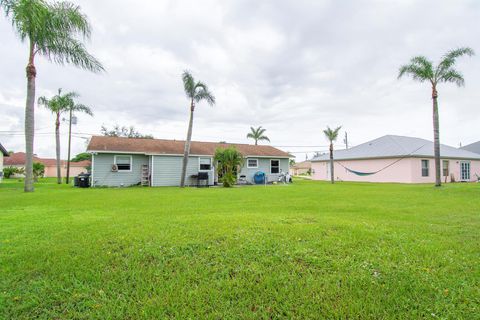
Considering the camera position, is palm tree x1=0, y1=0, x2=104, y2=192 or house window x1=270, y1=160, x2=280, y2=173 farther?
house window x1=270, y1=160, x2=280, y2=173

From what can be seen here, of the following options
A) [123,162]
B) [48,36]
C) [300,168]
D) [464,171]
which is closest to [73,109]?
[123,162]

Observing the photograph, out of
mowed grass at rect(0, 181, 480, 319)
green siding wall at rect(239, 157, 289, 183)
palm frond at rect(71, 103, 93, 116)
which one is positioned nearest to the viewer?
mowed grass at rect(0, 181, 480, 319)

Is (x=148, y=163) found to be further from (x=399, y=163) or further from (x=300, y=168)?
(x=300, y=168)

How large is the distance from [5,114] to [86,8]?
21.5m

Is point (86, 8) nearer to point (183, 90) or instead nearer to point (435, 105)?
point (183, 90)

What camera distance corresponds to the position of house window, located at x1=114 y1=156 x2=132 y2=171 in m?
17.5

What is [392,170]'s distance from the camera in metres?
23.5

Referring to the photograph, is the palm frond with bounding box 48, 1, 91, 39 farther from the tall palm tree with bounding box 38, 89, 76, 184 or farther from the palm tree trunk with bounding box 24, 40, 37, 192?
the tall palm tree with bounding box 38, 89, 76, 184

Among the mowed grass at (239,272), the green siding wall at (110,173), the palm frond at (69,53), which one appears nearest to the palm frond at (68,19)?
the palm frond at (69,53)

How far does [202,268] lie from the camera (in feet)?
10.3

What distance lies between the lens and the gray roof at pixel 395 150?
75.7 ft

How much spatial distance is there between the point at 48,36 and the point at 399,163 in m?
26.2

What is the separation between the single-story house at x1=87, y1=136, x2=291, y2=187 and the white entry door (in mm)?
20076

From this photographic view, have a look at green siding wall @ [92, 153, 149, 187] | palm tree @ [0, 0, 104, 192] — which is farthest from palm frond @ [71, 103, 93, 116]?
palm tree @ [0, 0, 104, 192]
